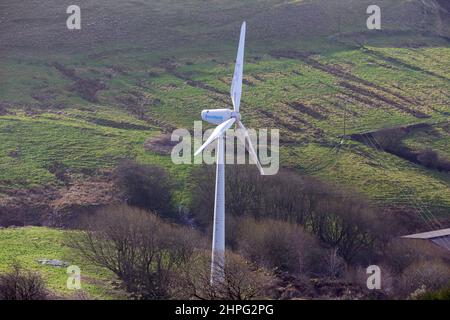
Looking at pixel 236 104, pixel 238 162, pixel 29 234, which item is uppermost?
pixel 236 104

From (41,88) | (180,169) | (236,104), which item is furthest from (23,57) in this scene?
(236,104)

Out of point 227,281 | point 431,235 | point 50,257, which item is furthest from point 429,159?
point 227,281

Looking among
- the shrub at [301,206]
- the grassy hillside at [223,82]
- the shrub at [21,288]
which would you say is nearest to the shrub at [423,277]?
the shrub at [301,206]

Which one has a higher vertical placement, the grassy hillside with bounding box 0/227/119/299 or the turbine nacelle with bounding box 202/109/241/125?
the turbine nacelle with bounding box 202/109/241/125

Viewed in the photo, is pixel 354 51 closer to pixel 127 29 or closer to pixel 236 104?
pixel 127 29

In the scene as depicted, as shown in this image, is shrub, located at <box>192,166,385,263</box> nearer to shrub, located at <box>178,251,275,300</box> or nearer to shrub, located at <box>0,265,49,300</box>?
shrub, located at <box>178,251,275,300</box>

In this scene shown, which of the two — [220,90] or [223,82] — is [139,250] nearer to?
[220,90]

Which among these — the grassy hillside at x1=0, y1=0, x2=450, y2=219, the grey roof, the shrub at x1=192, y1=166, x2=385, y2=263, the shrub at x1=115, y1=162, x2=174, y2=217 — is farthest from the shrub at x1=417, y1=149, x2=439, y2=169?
the shrub at x1=115, y1=162, x2=174, y2=217
